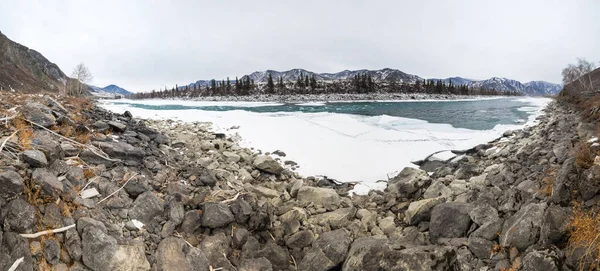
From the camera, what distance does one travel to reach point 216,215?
507 centimetres

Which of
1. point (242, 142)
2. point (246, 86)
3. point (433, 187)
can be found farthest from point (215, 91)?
point (433, 187)

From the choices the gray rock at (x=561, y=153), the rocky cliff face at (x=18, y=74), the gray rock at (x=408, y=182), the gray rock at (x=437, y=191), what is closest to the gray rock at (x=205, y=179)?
the gray rock at (x=408, y=182)

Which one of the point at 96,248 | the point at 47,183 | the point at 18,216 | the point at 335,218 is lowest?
the point at 335,218

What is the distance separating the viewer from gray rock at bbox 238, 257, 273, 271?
14.6 ft

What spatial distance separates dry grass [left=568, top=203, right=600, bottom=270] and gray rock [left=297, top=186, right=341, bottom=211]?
4.09 m

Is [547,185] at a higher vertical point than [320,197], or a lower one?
higher

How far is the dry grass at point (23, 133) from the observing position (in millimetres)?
4750

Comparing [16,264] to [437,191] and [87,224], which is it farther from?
[437,191]

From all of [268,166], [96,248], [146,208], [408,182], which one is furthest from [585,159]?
[96,248]

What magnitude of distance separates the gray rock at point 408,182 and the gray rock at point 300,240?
10.0ft

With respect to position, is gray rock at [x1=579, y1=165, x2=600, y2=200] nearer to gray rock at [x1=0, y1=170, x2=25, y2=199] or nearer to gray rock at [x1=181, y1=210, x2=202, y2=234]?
gray rock at [x1=181, y1=210, x2=202, y2=234]

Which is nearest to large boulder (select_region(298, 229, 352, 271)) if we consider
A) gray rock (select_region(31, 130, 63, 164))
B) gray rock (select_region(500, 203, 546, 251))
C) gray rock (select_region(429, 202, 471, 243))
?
gray rock (select_region(429, 202, 471, 243))

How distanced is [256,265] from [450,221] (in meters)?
3.42

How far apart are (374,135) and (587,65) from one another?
73.9m
